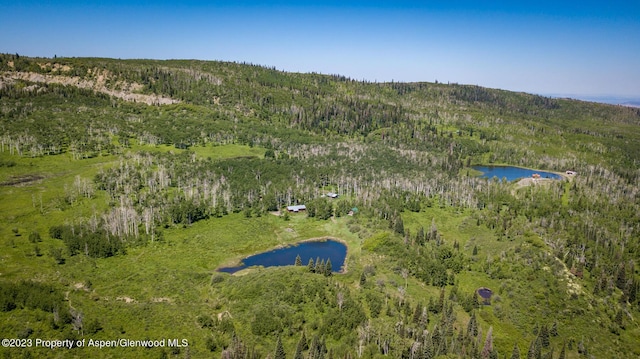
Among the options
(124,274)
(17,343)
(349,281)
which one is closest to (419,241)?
(349,281)

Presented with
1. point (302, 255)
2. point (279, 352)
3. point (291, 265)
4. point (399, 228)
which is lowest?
Answer: point (302, 255)

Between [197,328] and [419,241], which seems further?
[419,241]

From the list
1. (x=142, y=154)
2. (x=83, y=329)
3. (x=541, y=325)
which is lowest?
(x=541, y=325)

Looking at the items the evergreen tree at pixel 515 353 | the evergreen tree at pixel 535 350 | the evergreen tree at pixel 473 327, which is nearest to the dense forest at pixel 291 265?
the evergreen tree at pixel 515 353

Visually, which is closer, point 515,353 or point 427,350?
point 427,350

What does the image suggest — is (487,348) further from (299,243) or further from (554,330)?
(299,243)

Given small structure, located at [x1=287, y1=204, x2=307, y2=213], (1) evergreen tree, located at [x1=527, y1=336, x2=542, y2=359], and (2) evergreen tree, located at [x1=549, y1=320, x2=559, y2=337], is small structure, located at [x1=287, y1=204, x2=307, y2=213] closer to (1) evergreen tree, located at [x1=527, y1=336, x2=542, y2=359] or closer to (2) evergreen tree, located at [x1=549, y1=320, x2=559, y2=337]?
(2) evergreen tree, located at [x1=549, y1=320, x2=559, y2=337]

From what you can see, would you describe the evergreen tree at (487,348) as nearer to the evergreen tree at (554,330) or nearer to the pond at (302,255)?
the evergreen tree at (554,330)

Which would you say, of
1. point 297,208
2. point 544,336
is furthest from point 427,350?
point 297,208

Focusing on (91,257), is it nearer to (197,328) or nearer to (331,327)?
(197,328)
